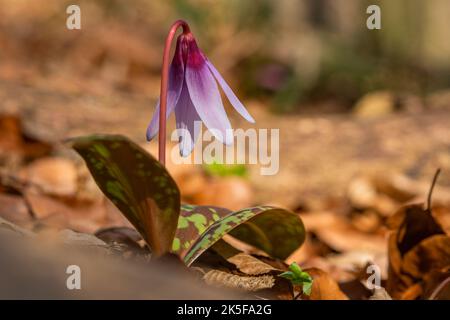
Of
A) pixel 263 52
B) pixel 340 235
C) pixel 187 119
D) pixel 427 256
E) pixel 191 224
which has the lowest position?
pixel 340 235

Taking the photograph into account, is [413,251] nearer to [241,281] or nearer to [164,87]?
[241,281]

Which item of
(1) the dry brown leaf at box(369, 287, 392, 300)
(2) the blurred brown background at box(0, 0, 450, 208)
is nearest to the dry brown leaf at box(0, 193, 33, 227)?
(1) the dry brown leaf at box(369, 287, 392, 300)

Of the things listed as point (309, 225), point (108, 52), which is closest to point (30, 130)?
point (309, 225)

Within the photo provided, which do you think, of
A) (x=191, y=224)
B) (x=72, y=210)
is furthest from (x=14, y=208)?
(x=191, y=224)

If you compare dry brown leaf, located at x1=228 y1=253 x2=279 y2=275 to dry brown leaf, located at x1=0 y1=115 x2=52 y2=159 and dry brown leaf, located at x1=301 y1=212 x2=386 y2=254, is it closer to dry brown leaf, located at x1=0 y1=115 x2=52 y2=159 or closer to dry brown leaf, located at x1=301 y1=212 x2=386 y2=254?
dry brown leaf, located at x1=301 y1=212 x2=386 y2=254
